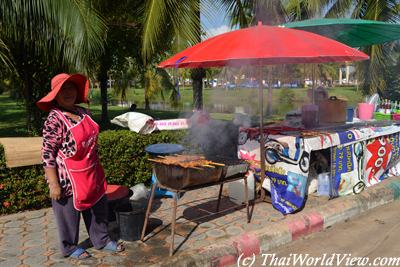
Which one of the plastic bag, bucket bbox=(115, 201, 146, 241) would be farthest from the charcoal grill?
the plastic bag

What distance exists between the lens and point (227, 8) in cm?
863

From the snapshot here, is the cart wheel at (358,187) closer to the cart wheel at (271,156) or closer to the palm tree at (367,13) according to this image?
the cart wheel at (271,156)

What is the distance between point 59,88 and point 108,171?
2.37 metres

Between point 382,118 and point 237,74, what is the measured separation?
3.10 m

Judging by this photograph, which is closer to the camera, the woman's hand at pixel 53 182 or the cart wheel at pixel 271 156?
the woman's hand at pixel 53 182

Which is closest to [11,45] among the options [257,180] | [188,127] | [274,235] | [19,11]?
[19,11]

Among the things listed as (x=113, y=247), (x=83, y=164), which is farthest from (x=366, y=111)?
(x=83, y=164)

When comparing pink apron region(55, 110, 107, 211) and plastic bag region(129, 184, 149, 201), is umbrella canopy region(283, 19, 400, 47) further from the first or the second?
pink apron region(55, 110, 107, 211)

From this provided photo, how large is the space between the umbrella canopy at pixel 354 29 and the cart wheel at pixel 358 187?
Result: 2838mm

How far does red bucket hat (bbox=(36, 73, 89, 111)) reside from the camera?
3594 mm

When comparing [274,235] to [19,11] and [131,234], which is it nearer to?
[131,234]

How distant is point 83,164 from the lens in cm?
369

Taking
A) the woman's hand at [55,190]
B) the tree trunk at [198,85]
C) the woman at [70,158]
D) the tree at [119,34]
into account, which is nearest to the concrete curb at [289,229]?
the woman at [70,158]

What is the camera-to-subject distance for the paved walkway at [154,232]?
3.88 m
